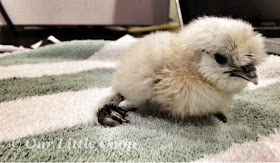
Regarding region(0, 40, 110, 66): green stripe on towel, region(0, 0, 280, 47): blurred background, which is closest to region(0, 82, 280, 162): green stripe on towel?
region(0, 40, 110, 66): green stripe on towel

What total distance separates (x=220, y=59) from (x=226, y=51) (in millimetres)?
22

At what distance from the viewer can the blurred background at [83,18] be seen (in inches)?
63.6

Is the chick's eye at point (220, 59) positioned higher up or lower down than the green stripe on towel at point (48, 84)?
higher up

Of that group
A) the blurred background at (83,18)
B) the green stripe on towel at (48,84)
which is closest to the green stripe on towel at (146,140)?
the green stripe on towel at (48,84)

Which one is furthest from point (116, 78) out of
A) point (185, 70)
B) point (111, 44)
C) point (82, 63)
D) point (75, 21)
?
point (75, 21)

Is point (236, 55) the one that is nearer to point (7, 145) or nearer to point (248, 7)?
point (7, 145)

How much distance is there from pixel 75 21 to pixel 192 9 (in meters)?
0.75

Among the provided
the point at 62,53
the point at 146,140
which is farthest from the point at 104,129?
the point at 62,53

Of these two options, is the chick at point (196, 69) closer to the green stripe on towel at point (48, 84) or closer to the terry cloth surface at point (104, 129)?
the terry cloth surface at point (104, 129)

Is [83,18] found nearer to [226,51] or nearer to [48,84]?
[48,84]

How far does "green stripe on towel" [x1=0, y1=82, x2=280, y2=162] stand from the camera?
427 millimetres

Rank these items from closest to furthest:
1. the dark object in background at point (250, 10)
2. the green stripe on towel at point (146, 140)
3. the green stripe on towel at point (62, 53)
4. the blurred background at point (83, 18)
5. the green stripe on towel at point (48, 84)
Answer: the green stripe on towel at point (146, 140) → the green stripe on towel at point (48, 84) → the green stripe on towel at point (62, 53) → the dark object in background at point (250, 10) → the blurred background at point (83, 18)

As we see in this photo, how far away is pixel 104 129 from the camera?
1.68 ft

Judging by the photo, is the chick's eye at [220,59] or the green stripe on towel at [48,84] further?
the green stripe on towel at [48,84]
